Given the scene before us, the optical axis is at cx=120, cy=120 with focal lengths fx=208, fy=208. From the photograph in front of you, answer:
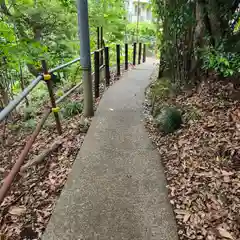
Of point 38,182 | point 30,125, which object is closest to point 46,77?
point 38,182

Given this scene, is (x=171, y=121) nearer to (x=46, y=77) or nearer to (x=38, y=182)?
(x=46, y=77)

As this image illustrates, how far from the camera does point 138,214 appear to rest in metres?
1.78

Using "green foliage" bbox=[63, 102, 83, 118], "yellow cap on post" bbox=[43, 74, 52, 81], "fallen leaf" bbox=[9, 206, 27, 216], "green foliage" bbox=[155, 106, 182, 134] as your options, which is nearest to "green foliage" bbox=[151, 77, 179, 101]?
"green foliage" bbox=[155, 106, 182, 134]

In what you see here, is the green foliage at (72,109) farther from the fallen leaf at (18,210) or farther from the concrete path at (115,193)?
the fallen leaf at (18,210)

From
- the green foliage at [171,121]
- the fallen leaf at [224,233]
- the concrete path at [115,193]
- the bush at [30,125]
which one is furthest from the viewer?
the bush at [30,125]

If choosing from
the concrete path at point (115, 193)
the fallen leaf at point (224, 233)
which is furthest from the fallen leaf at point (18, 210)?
the fallen leaf at point (224, 233)

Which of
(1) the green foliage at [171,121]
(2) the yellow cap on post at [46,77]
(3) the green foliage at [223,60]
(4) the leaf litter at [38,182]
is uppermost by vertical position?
(3) the green foliage at [223,60]

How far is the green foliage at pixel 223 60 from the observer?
104 inches

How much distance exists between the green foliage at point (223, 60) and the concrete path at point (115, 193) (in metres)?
1.35

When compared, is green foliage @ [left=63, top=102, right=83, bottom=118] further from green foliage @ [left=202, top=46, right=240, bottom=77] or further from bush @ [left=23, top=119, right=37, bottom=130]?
green foliage @ [left=202, top=46, right=240, bottom=77]

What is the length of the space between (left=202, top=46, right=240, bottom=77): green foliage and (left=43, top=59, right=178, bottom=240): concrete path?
1.35 meters

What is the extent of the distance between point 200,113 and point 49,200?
2.20m

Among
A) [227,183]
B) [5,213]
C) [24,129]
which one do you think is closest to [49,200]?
[5,213]

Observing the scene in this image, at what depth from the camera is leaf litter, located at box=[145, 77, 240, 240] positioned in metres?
1.65
